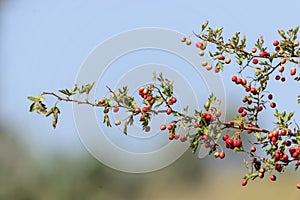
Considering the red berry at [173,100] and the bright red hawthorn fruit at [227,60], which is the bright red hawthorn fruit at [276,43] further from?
the red berry at [173,100]

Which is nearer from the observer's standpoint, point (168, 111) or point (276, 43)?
point (168, 111)

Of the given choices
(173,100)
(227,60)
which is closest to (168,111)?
(173,100)

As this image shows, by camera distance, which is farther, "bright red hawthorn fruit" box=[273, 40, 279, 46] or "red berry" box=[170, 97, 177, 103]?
"bright red hawthorn fruit" box=[273, 40, 279, 46]

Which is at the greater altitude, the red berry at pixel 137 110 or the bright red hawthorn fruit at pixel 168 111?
the bright red hawthorn fruit at pixel 168 111

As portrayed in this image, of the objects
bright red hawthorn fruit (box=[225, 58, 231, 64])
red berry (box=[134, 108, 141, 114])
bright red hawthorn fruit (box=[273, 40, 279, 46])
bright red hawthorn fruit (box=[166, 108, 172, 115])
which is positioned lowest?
red berry (box=[134, 108, 141, 114])

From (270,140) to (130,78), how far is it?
0.87 meters

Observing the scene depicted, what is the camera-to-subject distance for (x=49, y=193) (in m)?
14.9

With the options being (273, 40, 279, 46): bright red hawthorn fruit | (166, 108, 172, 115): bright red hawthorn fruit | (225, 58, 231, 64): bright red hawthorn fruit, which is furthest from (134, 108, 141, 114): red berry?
(273, 40, 279, 46): bright red hawthorn fruit

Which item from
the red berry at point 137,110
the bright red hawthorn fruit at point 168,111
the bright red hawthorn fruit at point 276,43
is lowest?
the red berry at point 137,110

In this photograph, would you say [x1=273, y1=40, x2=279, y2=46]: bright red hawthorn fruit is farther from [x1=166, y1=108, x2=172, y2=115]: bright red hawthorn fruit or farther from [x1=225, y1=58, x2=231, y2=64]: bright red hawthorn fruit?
[x1=166, y1=108, x2=172, y2=115]: bright red hawthorn fruit

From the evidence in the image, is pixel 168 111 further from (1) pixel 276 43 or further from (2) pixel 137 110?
(1) pixel 276 43

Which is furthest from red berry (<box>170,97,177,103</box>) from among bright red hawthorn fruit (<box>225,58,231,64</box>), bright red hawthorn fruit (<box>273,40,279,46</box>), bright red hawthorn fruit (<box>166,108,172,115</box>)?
bright red hawthorn fruit (<box>273,40,279,46</box>)

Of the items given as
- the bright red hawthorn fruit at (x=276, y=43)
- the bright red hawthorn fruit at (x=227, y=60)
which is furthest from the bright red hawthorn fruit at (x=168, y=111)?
the bright red hawthorn fruit at (x=276, y=43)

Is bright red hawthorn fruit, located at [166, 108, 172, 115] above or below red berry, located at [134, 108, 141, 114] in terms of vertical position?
above
